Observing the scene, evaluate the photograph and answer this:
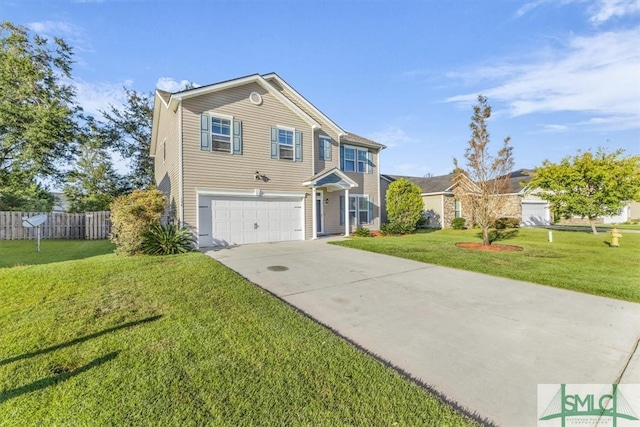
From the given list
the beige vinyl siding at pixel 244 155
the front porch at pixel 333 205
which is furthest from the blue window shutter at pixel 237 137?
the front porch at pixel 333 205

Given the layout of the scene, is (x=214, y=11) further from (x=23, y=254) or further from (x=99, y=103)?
(x=99, y=103)

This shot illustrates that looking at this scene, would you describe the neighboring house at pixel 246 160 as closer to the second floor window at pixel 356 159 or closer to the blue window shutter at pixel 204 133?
the blue window shutter at pixel 204 133

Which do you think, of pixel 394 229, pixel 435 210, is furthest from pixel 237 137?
pixel 435 210

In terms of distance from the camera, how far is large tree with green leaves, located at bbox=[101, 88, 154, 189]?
2322 centimetres

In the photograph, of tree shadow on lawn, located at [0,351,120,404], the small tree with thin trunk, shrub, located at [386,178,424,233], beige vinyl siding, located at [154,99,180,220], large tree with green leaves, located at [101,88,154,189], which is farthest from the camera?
large tree with green leaves, located at [101,88,154,189]

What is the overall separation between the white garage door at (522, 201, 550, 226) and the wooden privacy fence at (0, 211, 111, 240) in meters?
29.4

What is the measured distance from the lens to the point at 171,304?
15.0 ft

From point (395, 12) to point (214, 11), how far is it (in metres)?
6.15

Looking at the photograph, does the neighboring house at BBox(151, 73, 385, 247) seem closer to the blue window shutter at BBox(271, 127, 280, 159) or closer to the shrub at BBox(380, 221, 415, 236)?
the blue window shutter at BBox(271, 127, 280, 159)

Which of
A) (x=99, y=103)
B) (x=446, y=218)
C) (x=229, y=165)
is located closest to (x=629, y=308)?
(x=229, y=165)

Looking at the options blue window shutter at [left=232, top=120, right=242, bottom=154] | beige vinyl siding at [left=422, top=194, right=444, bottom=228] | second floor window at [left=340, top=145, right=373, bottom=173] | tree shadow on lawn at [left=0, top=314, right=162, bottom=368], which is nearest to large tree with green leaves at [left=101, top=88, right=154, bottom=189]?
blue window shutter at [left=232, top=120, right=242, bottom=154]

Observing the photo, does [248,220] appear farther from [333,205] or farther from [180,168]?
[333,205]

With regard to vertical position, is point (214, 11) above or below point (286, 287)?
above

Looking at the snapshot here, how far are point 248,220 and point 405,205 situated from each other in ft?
29.2
